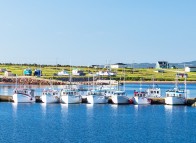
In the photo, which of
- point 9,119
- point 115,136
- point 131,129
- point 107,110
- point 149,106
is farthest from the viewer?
point 149,106

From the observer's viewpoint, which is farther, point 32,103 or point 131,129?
point 32,103

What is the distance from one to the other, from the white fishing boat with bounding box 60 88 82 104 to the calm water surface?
88.1 inches

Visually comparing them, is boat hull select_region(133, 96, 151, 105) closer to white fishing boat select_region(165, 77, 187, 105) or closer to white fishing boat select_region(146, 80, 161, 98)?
white fishing boat select_region(165, 77, 187, 105)

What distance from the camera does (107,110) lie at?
303 ft

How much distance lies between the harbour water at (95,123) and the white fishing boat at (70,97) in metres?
2.09

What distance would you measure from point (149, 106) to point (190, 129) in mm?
28143

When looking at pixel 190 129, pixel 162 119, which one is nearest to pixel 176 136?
pixel 190 129

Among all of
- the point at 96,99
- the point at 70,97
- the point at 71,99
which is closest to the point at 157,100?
the point at 96,99

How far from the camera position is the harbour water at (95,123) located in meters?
63.1

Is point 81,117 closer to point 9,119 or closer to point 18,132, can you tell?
point 9,119

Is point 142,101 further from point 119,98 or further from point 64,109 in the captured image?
point 64,109

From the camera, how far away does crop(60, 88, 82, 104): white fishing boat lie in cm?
10175

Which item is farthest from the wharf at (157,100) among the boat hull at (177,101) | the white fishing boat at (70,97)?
the white fishing boat at (70,97)

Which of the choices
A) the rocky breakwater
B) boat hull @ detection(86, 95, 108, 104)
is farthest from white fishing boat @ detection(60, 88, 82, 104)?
the rocky breakwater
